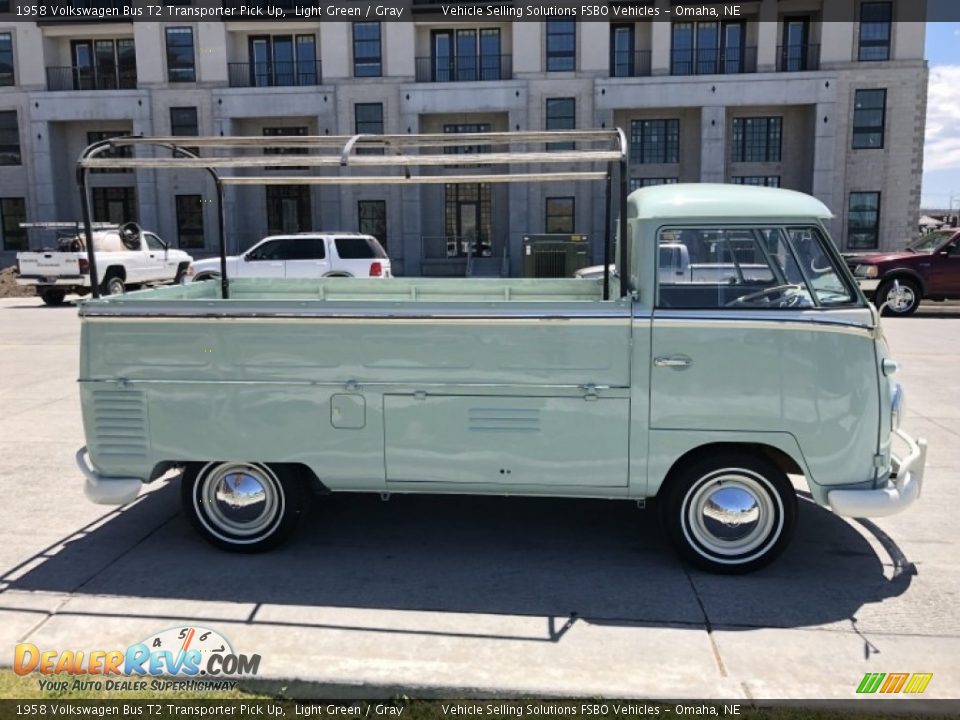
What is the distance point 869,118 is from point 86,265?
2913cm

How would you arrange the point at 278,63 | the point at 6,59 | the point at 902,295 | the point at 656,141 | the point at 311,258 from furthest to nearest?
the point at 6,59 → the point at 278,63 → the point at 656,141 → the point at 311,258 → the point at 902,295

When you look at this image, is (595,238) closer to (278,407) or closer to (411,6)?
(411,6)

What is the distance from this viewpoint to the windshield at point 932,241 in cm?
1820

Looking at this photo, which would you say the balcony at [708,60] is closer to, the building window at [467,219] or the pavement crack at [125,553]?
the building window at [467,219]

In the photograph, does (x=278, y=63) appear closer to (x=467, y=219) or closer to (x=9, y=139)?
(x=467, y=219)

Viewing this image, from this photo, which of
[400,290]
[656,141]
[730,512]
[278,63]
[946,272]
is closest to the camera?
[730,512]

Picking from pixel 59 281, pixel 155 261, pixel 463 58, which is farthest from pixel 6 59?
pixel 59 281

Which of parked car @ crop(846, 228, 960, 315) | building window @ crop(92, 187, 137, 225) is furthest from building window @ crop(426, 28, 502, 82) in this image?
parked car @ crop(846, 228, 960, 315)

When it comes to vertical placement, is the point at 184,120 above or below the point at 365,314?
above

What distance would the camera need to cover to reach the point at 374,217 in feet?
109

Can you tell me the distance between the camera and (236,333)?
481 centimetres

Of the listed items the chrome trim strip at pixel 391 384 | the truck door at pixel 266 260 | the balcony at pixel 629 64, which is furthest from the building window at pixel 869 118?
the chrome trim strip at pixel 391 384

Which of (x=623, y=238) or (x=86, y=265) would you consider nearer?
(x=623, y=238)

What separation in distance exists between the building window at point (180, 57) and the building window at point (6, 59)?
7420mm
